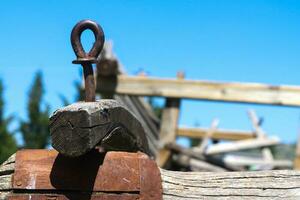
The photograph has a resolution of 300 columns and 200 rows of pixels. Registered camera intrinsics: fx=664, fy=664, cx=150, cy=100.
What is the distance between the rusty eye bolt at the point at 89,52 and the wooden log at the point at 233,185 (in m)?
0.33

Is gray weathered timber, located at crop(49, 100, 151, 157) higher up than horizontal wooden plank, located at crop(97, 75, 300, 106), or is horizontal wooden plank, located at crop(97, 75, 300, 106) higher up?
horizontal wooden plank, located at crop(97, 75, 300, 106)

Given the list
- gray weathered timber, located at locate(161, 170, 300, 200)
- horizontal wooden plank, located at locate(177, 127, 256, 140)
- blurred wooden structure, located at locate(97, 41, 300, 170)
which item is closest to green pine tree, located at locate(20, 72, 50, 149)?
horizontal wooden plank, located at locate(177, 127, 256, 140)

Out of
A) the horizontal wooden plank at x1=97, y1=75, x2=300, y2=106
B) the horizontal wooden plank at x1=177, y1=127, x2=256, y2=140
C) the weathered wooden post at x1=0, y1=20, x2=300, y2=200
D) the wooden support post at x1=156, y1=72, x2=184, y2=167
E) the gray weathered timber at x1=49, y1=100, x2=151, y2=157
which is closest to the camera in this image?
the gray weathered timber at x1=49, y1=100, x2=151, y2=157

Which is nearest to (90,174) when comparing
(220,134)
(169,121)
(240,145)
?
(169,121)

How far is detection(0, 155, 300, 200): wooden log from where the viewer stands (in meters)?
1.84

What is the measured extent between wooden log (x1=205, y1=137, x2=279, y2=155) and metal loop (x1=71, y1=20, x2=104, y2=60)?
24.4 feet

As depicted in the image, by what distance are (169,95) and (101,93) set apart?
2.13 ft

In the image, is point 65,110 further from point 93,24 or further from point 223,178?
point 223,178

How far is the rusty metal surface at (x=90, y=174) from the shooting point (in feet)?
5.74

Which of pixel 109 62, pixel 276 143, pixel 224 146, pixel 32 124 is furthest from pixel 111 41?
pixel 32 124

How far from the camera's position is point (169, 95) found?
242 inches

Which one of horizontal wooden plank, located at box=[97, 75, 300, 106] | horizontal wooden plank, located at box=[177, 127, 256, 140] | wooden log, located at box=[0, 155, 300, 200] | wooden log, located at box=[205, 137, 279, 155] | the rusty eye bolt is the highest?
horizontal wooden plank, located at box=[177, 127, 256, 140]

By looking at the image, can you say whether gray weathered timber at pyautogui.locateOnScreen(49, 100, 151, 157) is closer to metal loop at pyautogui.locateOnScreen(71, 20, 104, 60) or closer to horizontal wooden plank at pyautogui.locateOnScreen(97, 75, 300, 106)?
metal loop at pyautogui.locateOnScreen(71, 20, 104, 60)

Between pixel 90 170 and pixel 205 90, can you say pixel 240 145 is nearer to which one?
pixel 205 90
